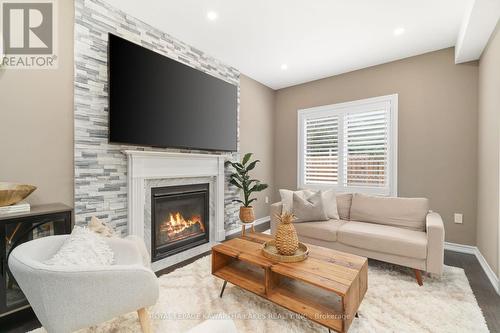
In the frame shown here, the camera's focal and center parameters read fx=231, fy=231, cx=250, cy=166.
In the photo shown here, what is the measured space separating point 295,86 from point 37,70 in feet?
12.7

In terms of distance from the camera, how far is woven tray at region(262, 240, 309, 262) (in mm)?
1741

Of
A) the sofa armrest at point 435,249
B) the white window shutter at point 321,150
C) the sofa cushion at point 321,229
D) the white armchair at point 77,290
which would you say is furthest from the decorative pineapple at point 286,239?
the white window shutter at point 321,150

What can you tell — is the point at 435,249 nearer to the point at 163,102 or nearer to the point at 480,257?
the point at 480,257

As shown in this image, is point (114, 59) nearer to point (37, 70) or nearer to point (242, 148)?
point (37, 70)

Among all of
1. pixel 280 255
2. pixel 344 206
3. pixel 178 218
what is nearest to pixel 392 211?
pixel 344 206

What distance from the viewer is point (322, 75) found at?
13.5 ft

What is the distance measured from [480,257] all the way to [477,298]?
1.09m

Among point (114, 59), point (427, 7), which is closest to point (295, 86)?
point (427, 7)

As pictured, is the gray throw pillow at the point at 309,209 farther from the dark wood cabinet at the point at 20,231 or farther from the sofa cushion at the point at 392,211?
the dark wood cabinet at the point at 20,231

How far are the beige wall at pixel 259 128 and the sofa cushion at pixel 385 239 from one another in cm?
206

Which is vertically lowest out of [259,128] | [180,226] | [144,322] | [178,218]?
[144,322]

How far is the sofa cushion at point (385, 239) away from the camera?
224cm

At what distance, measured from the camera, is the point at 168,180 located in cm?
291

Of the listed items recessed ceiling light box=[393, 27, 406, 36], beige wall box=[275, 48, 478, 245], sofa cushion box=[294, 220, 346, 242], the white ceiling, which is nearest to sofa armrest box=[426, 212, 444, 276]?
sofa cushion box=[294, 220, 346, 242]
